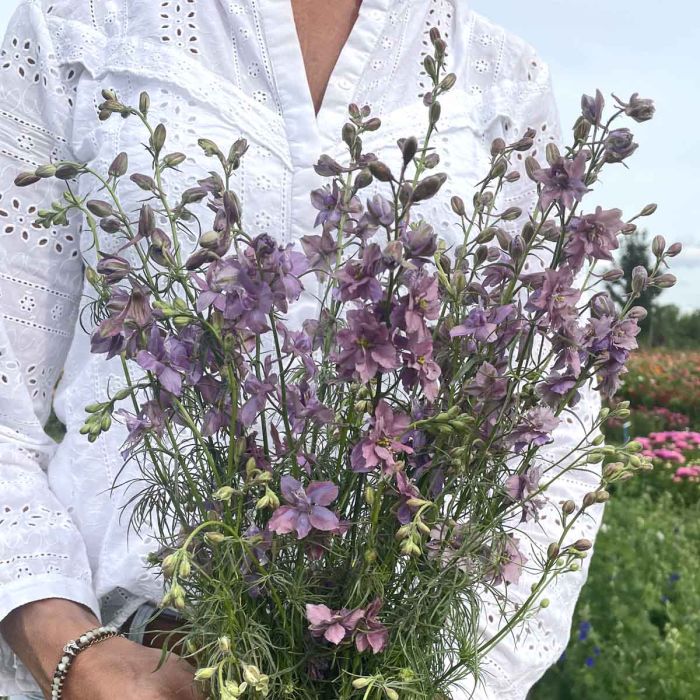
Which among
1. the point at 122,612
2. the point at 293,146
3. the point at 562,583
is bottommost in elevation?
the point at 122,612

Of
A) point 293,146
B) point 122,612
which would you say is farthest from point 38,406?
point 293,146

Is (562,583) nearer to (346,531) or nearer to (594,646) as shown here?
(346,531)

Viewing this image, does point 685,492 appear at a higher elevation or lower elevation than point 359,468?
higher

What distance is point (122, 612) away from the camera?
1192 mm

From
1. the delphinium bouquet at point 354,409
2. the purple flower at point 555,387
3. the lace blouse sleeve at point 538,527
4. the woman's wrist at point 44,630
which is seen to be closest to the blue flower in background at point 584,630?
the lace blouse sleeve at point 538,527

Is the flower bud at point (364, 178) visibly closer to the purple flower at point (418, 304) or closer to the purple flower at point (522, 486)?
the purple flower at point (418, 304)

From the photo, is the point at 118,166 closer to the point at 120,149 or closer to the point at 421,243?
the point at 421,243

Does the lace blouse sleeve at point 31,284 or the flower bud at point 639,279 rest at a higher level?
the flower bud at point 639,279

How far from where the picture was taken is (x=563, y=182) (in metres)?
0.67

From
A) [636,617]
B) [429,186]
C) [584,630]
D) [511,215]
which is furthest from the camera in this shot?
→ [636,617]

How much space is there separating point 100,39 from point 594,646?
90.4 inches

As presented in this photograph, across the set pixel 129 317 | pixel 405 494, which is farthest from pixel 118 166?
pixel 405 494

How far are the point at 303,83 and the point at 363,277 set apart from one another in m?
0.77

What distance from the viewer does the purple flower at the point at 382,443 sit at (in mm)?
637
